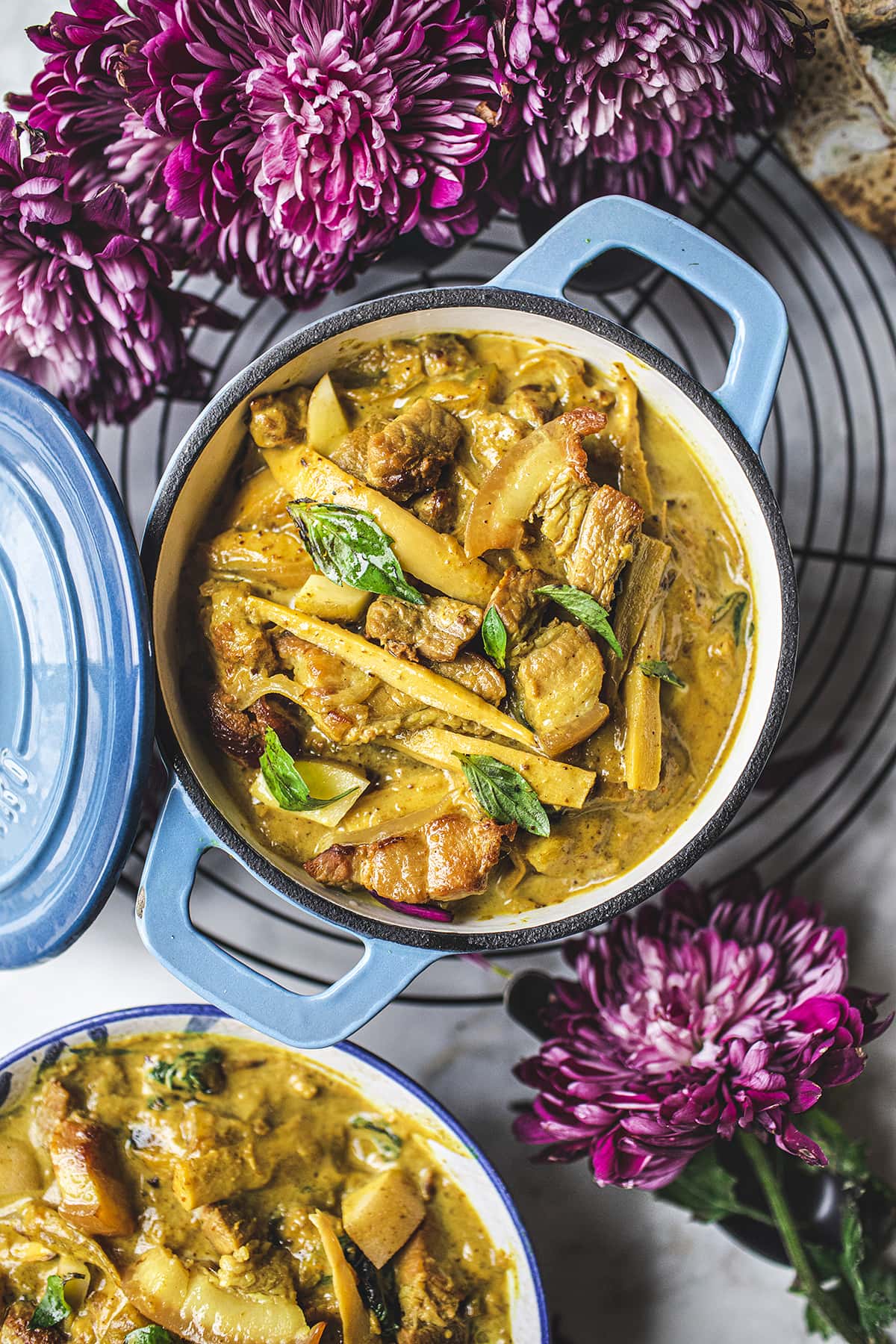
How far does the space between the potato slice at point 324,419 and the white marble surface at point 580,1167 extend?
53.0 inches

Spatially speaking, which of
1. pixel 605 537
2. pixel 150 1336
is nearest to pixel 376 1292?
pixel 150 1336

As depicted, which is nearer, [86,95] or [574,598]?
[574,598]

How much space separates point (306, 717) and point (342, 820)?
22cm

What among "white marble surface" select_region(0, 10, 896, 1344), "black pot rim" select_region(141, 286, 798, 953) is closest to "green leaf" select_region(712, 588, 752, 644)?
"black pot rim" select_region(141, 286, 798, 953)

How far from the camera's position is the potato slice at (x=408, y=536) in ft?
7.01

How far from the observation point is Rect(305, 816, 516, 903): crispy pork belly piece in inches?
85.0

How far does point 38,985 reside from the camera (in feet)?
9.57

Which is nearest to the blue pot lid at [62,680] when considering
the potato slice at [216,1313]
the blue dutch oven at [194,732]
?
the blue dutch oven at [194,732]

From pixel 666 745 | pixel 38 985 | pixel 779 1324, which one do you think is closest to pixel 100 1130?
pixel 38 985

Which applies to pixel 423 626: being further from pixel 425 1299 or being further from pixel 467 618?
pixel 425 1299

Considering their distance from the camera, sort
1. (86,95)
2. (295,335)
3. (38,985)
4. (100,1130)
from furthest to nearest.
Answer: (38,985) → (100,1130) → (86,95) → (295,335)

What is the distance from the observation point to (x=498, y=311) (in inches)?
85.8

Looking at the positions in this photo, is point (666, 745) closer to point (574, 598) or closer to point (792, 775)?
point (574, 598)

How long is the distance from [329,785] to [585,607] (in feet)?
2.04
